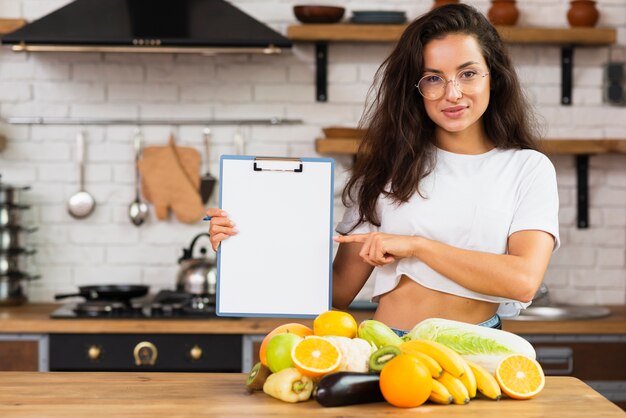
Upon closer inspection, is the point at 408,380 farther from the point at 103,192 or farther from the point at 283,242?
the point at 103,192

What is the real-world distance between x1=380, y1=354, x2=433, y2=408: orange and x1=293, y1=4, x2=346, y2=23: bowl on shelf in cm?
243

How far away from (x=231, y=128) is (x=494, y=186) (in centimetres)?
202

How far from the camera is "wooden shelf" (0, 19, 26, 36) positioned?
3.79 m

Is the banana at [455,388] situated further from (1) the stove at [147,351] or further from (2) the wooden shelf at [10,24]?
(2) the wooden shelf at [10,24]

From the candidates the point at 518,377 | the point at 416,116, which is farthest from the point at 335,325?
the point at 416,116

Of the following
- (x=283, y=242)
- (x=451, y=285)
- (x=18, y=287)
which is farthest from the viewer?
(x=18, y=287)

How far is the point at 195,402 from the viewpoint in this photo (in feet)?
5.57

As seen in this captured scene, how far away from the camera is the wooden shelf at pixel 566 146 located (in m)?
3.80

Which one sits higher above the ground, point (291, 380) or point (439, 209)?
point (439, 209)

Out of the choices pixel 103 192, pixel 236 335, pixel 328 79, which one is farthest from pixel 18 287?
pixel 328 79

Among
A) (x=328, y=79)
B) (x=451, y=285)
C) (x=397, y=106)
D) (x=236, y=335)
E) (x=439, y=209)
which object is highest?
(x=328, y=79)

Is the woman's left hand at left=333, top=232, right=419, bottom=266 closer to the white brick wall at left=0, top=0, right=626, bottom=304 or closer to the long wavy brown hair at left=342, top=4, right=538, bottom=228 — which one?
the long wavy brown hair at left=342, top=4, right=538, bottom=228

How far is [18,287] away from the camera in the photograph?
3.89 meters

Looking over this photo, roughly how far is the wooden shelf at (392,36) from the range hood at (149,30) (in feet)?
0.75
